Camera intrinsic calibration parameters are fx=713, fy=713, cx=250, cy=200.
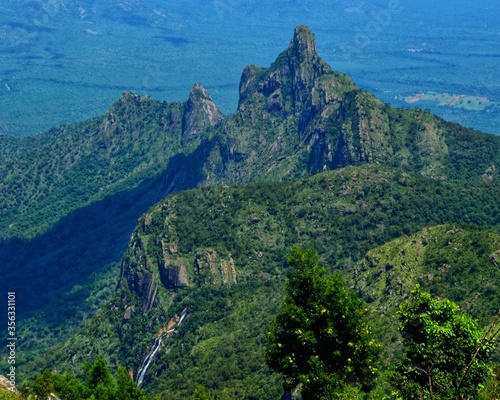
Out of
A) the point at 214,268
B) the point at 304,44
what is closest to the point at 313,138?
the point at 304,44

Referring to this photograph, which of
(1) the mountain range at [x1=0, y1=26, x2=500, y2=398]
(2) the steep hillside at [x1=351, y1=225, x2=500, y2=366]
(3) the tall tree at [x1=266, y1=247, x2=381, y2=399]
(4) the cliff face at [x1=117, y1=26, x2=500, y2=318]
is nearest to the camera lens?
(3) the tall tree at [x1=266, y1=247, x2=381, y2=399]

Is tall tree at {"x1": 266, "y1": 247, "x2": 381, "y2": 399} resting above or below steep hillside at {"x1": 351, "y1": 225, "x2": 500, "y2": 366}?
above

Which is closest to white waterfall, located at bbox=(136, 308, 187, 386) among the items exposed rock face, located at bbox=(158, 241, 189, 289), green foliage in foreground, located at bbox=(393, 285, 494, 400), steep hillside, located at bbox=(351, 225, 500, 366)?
exposed rock face, located at bbox=(158, 241, 189, 289)

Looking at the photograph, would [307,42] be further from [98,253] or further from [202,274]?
[202,274]

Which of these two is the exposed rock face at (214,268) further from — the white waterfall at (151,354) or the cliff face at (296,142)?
the white waterfall at (151,354)

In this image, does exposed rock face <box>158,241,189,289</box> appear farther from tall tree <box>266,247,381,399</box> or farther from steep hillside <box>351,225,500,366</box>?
tall tree <box>266,247,381,399</box>

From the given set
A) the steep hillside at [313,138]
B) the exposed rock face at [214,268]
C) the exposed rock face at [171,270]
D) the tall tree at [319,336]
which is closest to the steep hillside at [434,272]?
the exposed rock face at [214,268]

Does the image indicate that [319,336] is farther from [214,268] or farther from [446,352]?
[214,268]
